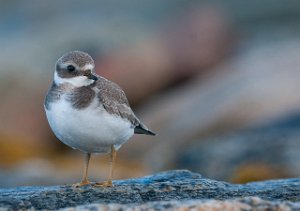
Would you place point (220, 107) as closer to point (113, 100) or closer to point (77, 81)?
point (113, 100)

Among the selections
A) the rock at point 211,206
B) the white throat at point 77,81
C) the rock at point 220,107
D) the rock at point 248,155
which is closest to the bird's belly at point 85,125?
the white throat at point 77,81

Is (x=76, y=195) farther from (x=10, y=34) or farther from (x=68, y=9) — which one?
(x=68, y=9)

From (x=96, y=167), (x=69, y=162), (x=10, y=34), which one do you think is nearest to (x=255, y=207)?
A: (x=96, y=167)

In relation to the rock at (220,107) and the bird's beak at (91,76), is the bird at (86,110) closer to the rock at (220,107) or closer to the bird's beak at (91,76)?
the bird's beak at (91,76)

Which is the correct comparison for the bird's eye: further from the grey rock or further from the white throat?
the grey rock

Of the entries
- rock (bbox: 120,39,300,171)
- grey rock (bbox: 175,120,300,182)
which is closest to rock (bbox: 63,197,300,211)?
grey rock (bbox: 175,120,300,182)

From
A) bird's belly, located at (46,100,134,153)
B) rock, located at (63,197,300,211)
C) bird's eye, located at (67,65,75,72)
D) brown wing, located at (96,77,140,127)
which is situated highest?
bird's eye, located at (67,65,75,72)

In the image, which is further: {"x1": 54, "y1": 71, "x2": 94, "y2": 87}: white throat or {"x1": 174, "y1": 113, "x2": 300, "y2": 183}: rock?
{"x1": 174, "y1": 113, "x2": 300, "y2": 183}: rock
